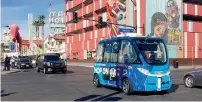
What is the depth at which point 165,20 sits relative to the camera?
187ft

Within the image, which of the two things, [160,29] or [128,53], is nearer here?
[128,53]

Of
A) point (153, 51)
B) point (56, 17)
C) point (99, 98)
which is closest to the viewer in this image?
point (99, 98)

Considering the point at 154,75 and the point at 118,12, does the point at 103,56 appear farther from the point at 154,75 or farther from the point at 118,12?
the point at 118,12

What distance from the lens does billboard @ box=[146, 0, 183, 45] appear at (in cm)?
5521

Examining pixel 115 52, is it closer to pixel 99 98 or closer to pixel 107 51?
pixel 107 51

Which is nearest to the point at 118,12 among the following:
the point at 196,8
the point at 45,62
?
the point at 196,8

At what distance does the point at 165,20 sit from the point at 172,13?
5.86 ft

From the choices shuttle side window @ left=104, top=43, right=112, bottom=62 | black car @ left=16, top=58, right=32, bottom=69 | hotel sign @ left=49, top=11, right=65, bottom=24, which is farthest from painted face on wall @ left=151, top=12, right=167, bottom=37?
hotel sign @ left=49, top=11, right=65, bottom=24

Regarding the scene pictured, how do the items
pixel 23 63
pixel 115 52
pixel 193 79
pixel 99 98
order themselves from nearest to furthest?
pixel 99 98 → pixel 115 52 → pixel 193 79 → pixel 23 63

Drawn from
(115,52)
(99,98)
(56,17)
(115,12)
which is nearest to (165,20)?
(115,12)

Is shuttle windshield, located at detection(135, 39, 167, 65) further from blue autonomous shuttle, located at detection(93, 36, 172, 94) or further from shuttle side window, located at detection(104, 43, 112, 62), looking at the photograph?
shuttle side window, located at detection(104, 43, 112, 62)

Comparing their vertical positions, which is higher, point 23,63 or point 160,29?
point 160,29

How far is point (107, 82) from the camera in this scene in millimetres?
16875

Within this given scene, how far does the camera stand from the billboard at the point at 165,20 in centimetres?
5521
